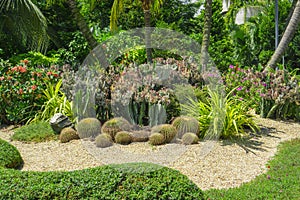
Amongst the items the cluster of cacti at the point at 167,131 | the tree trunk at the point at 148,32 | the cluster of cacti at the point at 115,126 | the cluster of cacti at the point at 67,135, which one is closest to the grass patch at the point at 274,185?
the cluster of cacti at the point at 167,131

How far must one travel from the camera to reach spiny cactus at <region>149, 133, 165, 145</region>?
587cm

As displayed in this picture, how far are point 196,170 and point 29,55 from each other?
7.94 meters

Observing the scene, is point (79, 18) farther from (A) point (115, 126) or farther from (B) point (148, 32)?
(A) point (115, 126)

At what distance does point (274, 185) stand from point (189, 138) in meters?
1.89

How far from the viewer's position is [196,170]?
16.4ft

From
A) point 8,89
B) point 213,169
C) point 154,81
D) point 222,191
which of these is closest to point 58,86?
point 8,89

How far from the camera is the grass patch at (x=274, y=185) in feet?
13.3

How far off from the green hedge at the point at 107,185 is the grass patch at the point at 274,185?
0.78m

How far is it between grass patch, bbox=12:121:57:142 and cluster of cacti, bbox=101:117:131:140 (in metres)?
1.04

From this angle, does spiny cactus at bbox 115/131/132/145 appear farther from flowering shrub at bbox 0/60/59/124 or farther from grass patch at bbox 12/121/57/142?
flowering shrub at bbox 0/60/59/124

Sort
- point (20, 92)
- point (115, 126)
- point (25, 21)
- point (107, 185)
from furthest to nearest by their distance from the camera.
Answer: point (25, 21)
point (20, 92)
point (115, 126)
point (107, 185)

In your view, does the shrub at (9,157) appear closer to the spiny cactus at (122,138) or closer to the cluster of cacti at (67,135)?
the cluster of cacti at (67,135)

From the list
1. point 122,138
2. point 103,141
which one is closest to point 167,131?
point 122,138

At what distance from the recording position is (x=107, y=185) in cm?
333
